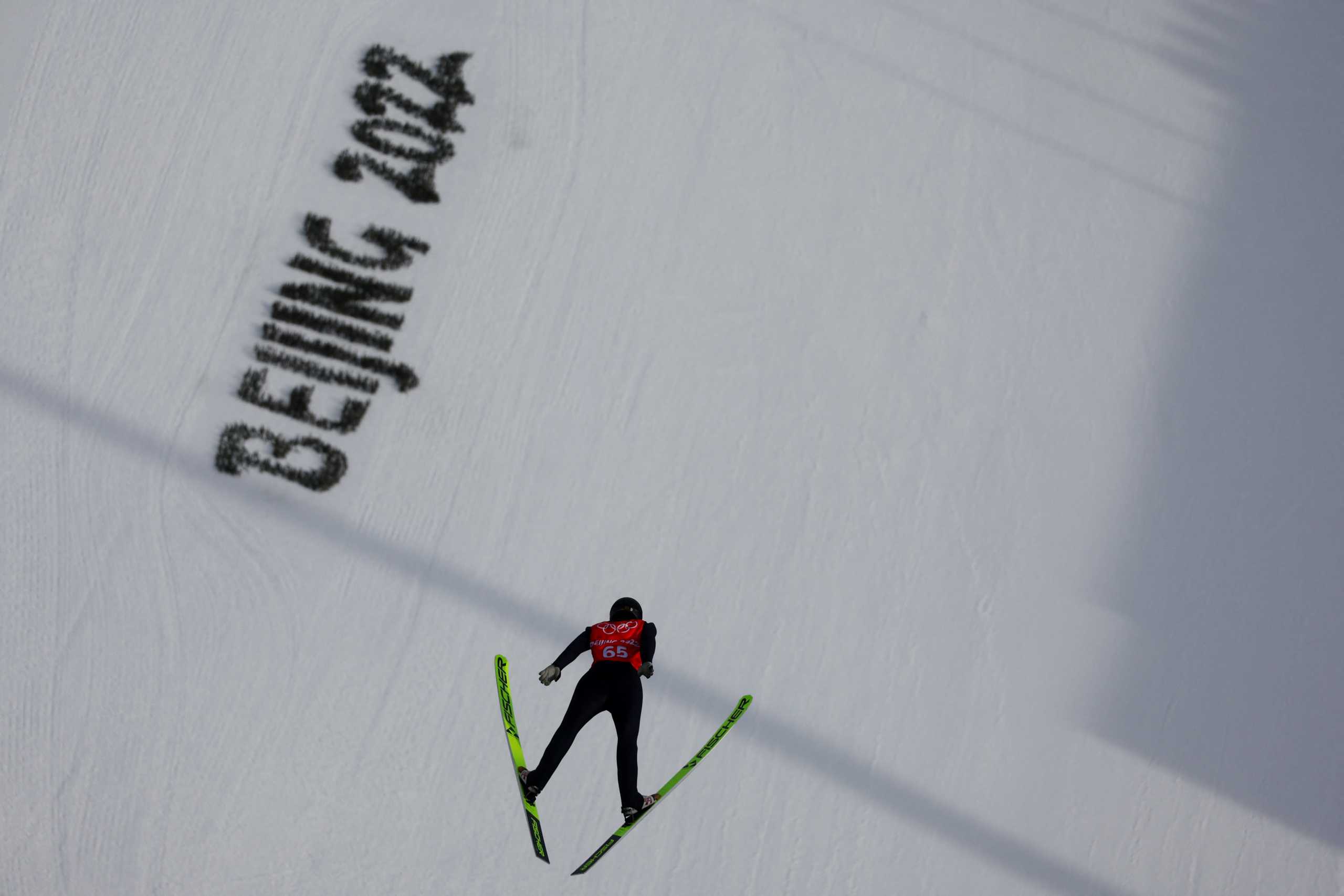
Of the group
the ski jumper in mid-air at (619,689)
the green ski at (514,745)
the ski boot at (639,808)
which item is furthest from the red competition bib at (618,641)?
the green ski at (514,745)

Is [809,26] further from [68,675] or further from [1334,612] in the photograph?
[68,675]

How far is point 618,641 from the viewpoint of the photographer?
17.6 ft

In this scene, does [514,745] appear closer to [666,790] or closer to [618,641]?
[666,790]

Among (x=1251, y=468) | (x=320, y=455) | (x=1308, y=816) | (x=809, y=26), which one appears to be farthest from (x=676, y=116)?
(x=1308, y=816)

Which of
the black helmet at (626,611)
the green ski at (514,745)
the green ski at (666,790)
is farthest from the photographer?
the green ski at (514,745)

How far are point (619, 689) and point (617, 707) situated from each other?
0.09m

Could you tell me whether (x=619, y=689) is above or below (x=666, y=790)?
above

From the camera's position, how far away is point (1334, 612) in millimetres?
7430

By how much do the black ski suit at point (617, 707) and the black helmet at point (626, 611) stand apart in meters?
0.08

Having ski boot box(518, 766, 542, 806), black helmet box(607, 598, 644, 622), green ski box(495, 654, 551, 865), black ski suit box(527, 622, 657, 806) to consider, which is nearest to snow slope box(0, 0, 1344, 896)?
green ski box(495, 654, 551, 865)

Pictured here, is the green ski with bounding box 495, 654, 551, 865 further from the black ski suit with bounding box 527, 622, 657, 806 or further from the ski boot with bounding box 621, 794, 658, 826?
the ski boot with bounding box 621, 794, 658, 826

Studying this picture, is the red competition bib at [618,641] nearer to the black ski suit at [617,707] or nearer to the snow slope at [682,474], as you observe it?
the black ski suit at [617,707]

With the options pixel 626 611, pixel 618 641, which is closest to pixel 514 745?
pixel 618 641

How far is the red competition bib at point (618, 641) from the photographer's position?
537 cm
